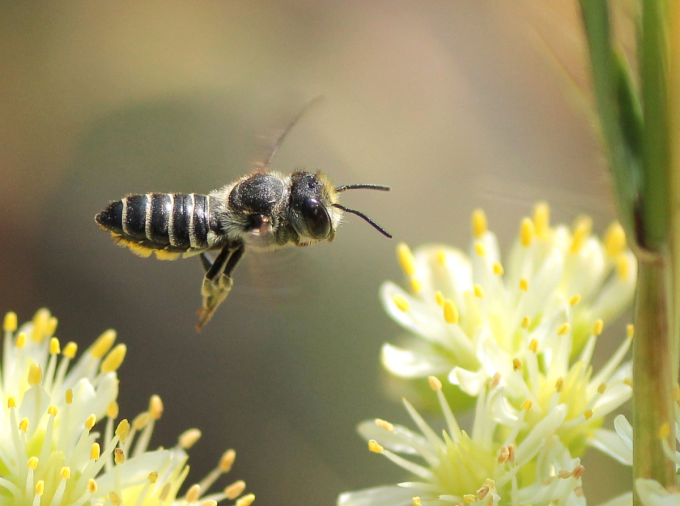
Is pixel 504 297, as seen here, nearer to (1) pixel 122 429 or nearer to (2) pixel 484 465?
(2) pixel 484 465

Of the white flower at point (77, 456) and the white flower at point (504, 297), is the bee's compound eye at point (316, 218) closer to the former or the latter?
the white flower at point (504, 297)

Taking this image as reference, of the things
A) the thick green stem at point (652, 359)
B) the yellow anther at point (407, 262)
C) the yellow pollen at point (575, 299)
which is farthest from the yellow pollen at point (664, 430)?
the yellow anther at point (407, 262)

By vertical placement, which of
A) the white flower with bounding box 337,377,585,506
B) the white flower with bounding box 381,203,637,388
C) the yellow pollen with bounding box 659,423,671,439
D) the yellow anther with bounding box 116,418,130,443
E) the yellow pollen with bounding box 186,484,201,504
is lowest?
the white flower with bounding box 337,377,585,506

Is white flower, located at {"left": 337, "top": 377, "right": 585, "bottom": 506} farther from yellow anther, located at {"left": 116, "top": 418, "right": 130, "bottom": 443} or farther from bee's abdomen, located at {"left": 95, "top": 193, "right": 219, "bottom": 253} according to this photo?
bee's abdomen, located at {"left": 95, "top": 193, "right": 219, "bottom": 253}

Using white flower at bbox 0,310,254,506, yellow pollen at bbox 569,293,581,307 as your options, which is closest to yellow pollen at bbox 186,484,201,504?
white flower at bbox 0,310,254,506

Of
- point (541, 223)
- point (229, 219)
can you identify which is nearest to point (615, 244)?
point (541, 223)

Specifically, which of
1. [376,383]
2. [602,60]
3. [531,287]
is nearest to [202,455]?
[376,383]
